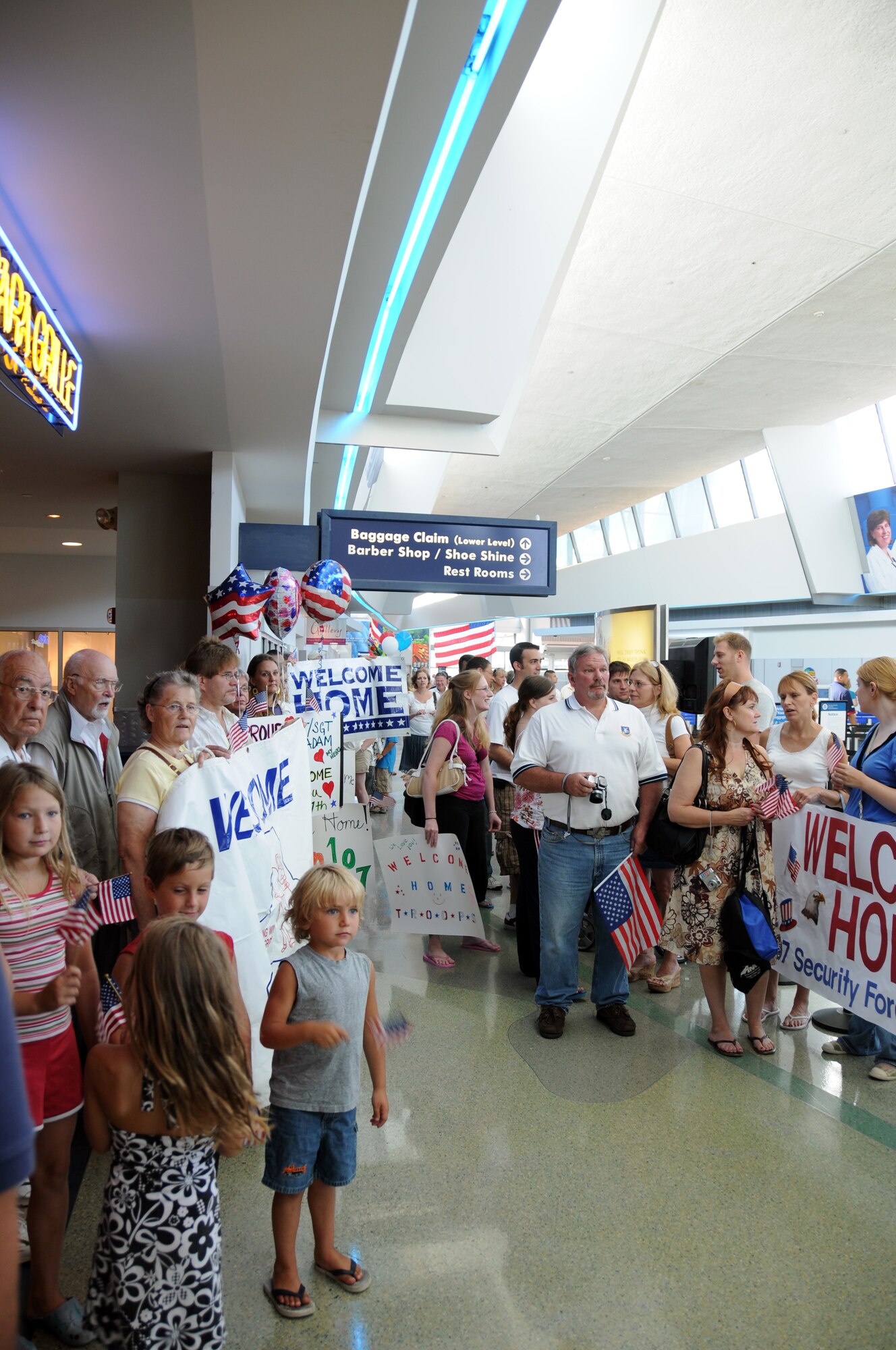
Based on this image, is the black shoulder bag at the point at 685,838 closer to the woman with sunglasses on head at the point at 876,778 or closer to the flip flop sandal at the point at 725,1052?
the woman with sunglasses on head at the point at 876,778

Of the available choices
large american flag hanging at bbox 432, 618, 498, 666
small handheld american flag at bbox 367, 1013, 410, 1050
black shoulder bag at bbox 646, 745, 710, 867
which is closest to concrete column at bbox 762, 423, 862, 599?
large american flag hanging at bbox 432, 618, 498, 666

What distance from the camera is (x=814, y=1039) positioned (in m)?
4.00

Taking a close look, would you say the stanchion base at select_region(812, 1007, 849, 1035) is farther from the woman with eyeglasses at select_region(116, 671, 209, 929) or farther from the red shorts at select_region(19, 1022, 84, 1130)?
the red shorts at select_region(19, 1022, 84, 1130)

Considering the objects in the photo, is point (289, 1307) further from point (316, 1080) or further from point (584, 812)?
point (584, 812)

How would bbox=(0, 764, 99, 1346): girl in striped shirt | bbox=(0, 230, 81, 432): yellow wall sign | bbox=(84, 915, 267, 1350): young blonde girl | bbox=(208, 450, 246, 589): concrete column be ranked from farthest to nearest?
bbox=(208, 450, 246, 589): concrete column
bbox=(0, 230, 81, 432): yellow wall sign
bbox=(0, 764, 99, 1346): girl in striped shirt
bbox=(84, 915, 267, 1350): young blonde girl

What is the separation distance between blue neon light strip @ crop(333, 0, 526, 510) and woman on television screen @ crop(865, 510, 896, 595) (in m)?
14.5

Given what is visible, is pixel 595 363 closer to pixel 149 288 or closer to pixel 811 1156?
pixel 149 288

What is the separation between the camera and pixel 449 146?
3.71 meters

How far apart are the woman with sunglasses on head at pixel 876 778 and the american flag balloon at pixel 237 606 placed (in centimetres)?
347

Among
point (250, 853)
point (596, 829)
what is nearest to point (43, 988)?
point (250, 853)

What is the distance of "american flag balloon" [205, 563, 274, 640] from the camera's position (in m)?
5.34

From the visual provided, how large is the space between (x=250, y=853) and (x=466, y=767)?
237 centimetres

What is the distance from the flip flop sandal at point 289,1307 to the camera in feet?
7.01

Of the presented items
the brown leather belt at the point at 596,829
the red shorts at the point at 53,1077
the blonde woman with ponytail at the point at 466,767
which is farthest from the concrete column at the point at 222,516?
the red shorts at the point at 53,1077
